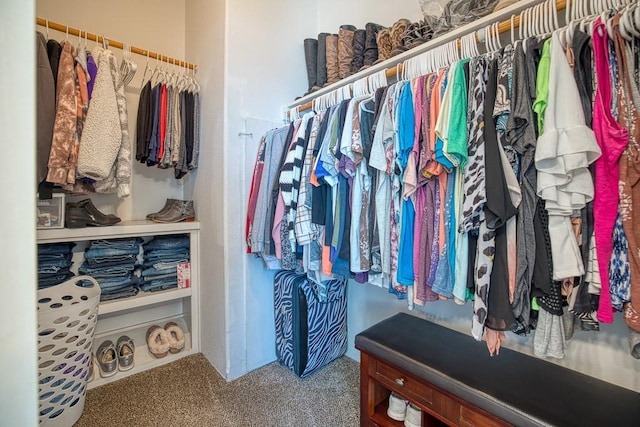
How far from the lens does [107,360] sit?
1.60 meters

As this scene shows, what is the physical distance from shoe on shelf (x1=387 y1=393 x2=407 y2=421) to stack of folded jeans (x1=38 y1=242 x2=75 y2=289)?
1813 mm

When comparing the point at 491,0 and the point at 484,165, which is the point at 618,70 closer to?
the point at 484,165

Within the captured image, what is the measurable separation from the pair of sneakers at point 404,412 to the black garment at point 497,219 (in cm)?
56

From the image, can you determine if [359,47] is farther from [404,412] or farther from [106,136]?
[404,412]

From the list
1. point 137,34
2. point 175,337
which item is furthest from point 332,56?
point 175,337

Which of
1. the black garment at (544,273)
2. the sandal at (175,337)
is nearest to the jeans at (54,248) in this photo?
the sandal at (175,337)

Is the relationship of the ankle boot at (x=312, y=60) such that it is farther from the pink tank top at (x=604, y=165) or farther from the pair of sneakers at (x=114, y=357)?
the pair of sneakers at (x=114, y=357)

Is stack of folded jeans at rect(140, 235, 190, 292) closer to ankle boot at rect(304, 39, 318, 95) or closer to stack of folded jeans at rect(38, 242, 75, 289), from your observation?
stack of folded jeans at rect(38, 242, 75, 289)

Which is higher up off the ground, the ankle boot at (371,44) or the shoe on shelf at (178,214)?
the ankle boot at (371,44)

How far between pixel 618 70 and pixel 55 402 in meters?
2.30

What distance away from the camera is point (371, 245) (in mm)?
1054

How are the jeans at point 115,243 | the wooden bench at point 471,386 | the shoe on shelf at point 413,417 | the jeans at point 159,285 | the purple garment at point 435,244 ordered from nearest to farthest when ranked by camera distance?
the wooden bench at point 471,386, the purple garment at point 435,244, the shoe on shelf at point 413,417, the jeans at point 115,243, the jeans at point 159,285

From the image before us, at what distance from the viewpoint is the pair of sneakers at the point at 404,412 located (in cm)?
104

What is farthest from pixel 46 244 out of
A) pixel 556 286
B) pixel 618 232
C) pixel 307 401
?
pixel 618 232
